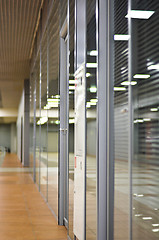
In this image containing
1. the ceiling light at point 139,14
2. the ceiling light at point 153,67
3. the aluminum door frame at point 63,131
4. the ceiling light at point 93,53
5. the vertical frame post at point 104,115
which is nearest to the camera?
the ceiling light at point 153,67

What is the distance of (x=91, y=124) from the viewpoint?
3.97 meters

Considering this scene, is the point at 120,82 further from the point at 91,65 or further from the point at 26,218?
the point at 26,218

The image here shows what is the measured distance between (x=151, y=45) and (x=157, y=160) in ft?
2.25

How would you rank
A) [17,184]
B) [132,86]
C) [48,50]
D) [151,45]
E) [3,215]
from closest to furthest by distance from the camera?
1. [151,45]
2. [132,86]
3. [3,215]
4. [48,50]
5. [17,184]

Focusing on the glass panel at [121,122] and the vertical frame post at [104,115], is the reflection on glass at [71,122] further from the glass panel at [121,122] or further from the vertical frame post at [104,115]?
the glass panel at [121,122]

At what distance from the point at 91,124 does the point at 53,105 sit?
348 centimetres

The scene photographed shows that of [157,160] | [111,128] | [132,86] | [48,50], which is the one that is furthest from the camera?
[48,50]

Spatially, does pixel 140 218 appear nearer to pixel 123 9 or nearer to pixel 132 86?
pixel 132 86

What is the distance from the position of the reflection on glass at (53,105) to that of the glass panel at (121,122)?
11.6ft

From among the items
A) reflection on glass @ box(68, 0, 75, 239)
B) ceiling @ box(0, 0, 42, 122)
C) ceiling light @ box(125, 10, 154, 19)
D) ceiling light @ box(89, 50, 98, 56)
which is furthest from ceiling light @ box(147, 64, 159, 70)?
ceiling @ box(0, 0, 42, 122)

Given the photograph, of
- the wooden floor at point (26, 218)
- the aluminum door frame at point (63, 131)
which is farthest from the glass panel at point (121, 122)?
the aluminum door frame at point (63, 131)

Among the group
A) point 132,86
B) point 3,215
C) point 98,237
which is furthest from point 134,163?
point 3,215

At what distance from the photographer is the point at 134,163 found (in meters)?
2.63

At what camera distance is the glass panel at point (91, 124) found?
3.78 meters
